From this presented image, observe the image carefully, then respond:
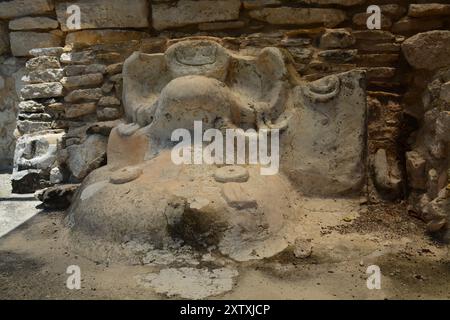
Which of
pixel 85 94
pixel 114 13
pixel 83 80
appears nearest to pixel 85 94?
pixel 85 94

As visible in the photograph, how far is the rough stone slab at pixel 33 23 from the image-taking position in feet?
10.9

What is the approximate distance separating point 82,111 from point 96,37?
57cm

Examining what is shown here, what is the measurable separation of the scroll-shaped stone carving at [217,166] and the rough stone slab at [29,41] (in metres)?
0.95

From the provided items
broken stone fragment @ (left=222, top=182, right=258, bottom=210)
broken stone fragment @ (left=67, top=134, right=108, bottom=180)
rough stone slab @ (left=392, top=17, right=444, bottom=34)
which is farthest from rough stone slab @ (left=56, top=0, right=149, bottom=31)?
rough stone slab @ (left=392, top=17, right=444, bottom=34)

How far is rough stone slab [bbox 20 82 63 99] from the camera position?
320 cm

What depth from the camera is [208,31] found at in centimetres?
310

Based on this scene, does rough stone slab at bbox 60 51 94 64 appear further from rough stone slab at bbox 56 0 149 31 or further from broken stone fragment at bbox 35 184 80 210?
broken stone fragment at bbox 35 184 80 210

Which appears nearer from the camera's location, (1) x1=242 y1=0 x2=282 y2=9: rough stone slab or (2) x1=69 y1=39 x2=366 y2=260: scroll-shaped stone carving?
(2) x1=69 y1=39 x2=366 y2=260: scroll-shaped stone carving

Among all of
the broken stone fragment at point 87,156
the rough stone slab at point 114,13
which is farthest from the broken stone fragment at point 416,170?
the rough stone slab at point 114,13

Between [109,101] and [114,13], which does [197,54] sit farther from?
[114,13]

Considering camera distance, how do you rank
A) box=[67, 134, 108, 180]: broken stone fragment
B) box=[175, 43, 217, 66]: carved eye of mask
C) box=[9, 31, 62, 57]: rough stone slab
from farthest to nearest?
box=[9, 31, 62, 57]: rough stone slab < box=[67, 134, 108, 180]: broken stone fragment < box=[175, 43, 217, 66]: carved eye of mask

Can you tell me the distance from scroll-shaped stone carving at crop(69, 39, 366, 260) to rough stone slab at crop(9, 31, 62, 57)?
0.95m

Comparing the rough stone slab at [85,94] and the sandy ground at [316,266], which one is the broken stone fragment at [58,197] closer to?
the sandy ground at [316,266]

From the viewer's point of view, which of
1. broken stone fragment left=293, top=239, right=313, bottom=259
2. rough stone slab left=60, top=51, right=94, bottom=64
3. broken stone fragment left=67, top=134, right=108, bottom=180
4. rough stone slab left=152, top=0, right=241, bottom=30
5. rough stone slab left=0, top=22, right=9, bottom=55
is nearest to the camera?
broken stone fragment left=293, top=239, right=313, bottom=259
